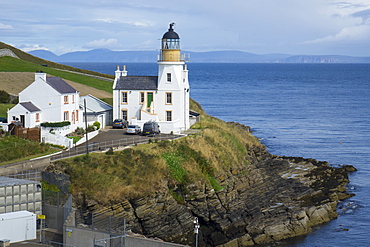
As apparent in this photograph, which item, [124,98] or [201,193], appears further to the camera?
[124,98]

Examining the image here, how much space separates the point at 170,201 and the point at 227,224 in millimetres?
4308

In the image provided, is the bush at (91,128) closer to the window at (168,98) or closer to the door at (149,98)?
the door at (149,98)

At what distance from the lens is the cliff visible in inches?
1500

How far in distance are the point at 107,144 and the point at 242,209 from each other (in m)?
12.3

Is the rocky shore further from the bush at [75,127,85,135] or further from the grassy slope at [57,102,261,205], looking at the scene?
the bush at [75,127,85,135]

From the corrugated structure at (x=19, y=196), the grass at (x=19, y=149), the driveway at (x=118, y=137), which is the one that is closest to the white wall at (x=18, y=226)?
the corrugated structure at (x=19, y=196)

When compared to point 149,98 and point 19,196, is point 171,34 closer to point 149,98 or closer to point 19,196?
point 149,98

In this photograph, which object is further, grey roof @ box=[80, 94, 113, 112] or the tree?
the tree

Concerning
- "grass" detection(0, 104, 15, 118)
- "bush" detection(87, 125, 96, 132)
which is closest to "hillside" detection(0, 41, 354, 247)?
"bush" detection(87, 125, 96, 132)

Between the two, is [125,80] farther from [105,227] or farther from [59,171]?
[105,227]

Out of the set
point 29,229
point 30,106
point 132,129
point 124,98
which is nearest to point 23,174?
point 29,229

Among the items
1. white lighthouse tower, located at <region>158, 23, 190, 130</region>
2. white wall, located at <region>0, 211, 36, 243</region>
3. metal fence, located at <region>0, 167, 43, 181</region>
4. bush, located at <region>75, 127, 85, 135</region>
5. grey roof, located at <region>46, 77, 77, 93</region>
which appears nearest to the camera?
white wall, located at <region>0, 211, 36, 243</region>

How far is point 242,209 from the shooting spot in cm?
4253

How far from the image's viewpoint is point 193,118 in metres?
60.8
